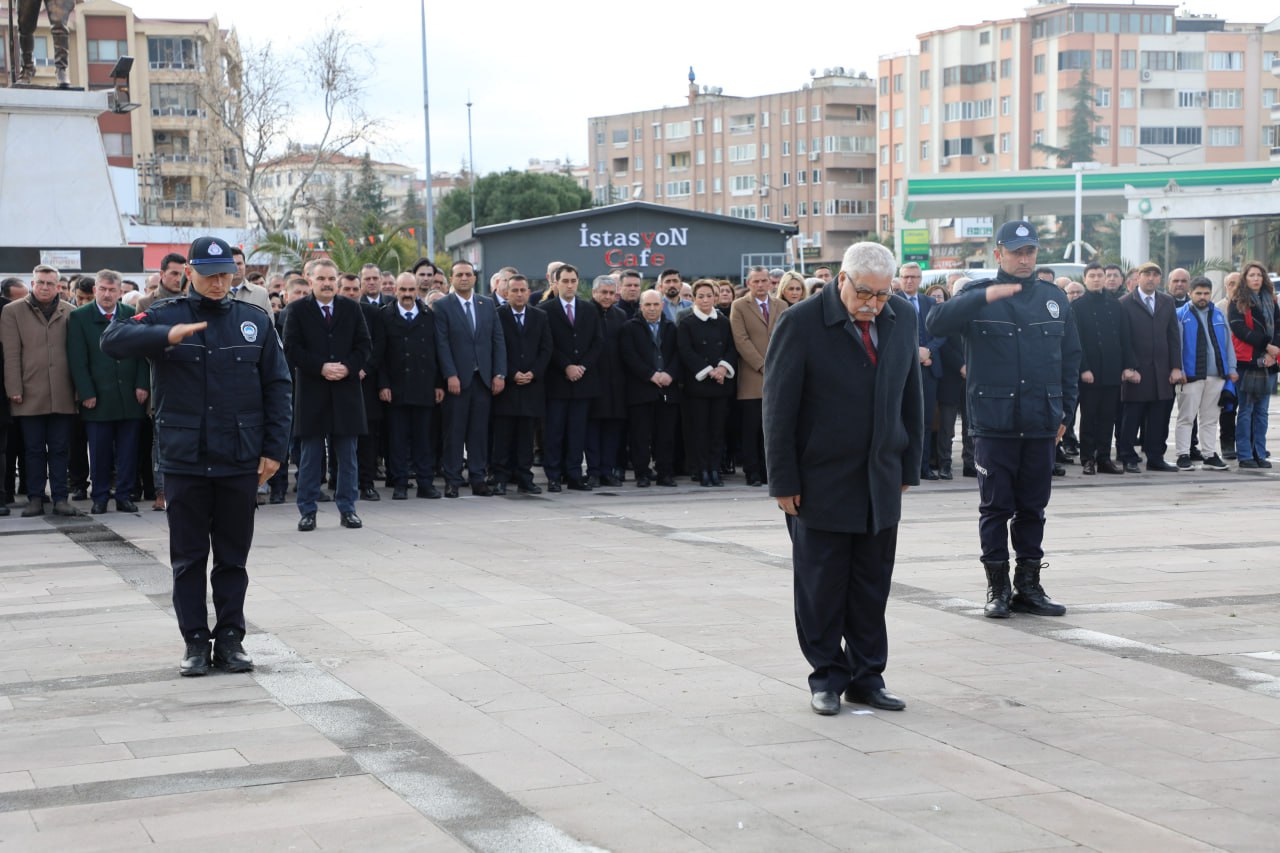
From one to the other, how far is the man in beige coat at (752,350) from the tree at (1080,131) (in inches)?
3068

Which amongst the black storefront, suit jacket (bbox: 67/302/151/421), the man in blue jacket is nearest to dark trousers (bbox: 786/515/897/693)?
suit jacket (bbox: 67/302/151/421)

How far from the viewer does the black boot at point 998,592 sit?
8.78m

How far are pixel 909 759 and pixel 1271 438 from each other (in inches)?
688

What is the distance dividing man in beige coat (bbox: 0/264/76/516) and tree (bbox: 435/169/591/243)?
74502mm

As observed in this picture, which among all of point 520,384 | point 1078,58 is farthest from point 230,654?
point 1078,58

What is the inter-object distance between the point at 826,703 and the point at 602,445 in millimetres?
9881

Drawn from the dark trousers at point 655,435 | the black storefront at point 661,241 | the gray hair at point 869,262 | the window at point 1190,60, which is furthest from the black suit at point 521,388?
the window at point 1190,60

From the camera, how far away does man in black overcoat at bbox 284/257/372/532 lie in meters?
13.0

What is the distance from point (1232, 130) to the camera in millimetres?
96750

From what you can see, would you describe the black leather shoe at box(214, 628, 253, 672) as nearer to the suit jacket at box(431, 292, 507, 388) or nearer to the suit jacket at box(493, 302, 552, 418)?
the suit jacket at box(431, 292, 507, 388)

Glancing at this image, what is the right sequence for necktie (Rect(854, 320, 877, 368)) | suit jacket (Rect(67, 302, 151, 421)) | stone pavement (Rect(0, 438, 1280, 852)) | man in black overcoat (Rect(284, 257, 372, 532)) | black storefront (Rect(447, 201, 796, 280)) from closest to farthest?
stone pavement (Rect(0, 438, 1280, 852))
necktie (Rect(854, 320, 877, 368))
man in black overcoat (Rect(284, 257, 372, 532))
suit jacket (Rect(67, 302, 151, 421))
black storefront (Rect(447, 201, 796, 280))

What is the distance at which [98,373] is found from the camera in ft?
46.0

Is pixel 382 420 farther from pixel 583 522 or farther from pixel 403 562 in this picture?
pixel 403 562

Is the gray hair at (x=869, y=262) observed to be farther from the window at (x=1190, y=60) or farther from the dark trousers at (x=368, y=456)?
the window at (x=1190, y=60)
